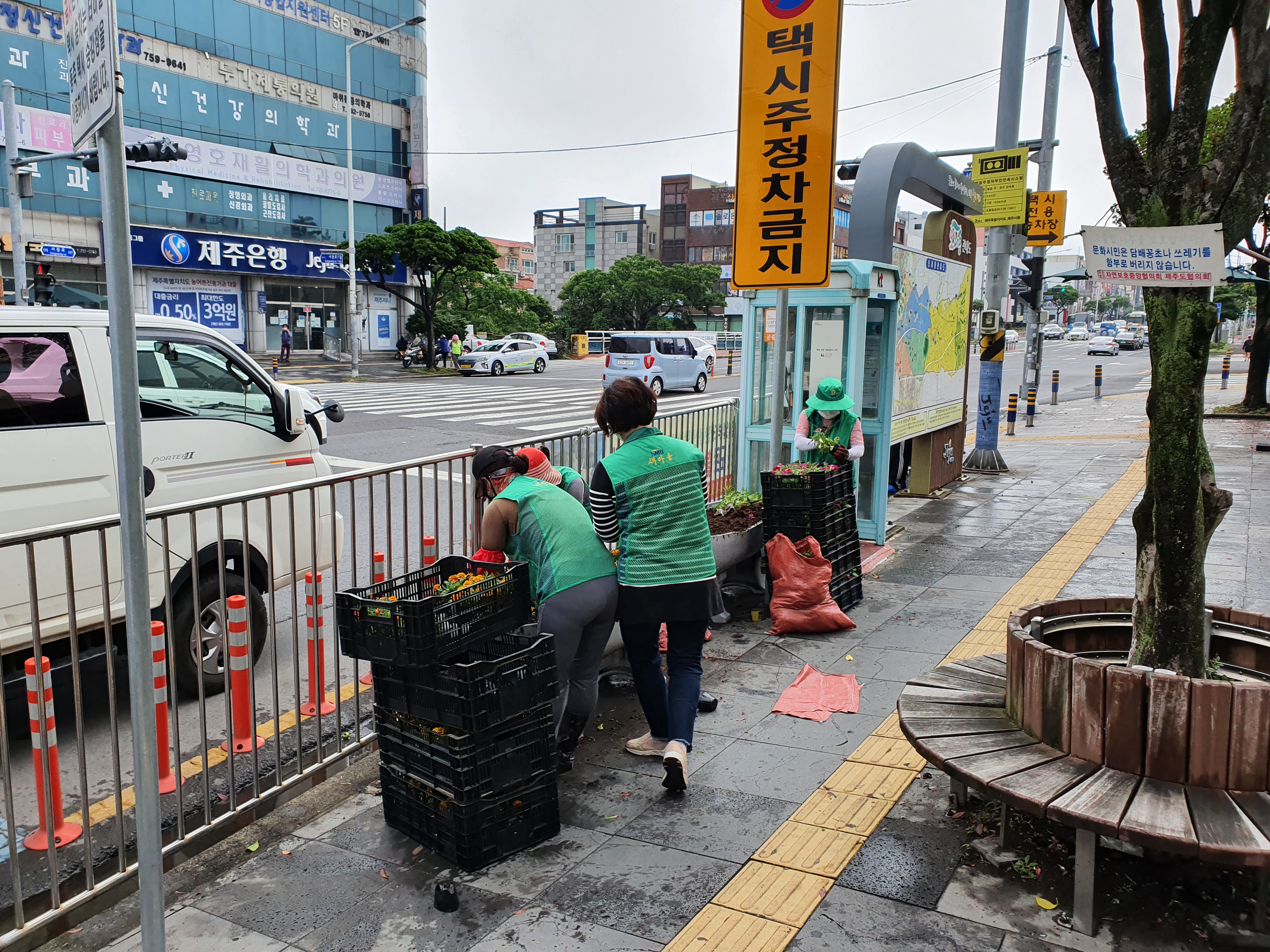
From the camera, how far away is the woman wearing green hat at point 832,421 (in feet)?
24.3

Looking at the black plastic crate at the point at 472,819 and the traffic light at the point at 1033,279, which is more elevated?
the traffic light at the point at 1033,279

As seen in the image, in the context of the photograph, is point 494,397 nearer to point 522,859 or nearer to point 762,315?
point 762,315

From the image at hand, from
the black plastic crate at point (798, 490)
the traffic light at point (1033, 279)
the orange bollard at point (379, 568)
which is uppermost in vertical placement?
the traffic light at point (1033, 279)

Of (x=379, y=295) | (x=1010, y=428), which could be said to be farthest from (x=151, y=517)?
(x=379, y=295)

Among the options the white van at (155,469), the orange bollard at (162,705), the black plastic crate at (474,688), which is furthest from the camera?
the white van at (155,469)

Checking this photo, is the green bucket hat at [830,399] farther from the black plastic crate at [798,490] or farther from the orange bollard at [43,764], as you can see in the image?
the orange bollard at [43,764]

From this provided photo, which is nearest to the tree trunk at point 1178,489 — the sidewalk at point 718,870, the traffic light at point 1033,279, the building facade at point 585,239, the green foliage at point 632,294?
the sidewalk at point 718,870

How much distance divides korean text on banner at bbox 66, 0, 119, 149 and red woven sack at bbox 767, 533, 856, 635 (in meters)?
4.81

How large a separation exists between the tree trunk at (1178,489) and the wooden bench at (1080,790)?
0.47 m

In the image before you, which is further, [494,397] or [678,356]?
[678,356]

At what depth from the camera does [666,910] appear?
3.31 m

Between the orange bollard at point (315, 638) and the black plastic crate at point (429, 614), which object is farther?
the orange bollard at point (315, 638)

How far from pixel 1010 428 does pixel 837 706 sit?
16.1m

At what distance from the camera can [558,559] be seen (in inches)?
161
